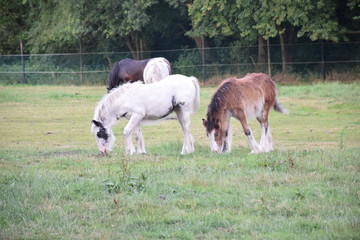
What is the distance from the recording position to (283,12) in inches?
1184

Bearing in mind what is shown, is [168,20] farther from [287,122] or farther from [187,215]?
[187,215]

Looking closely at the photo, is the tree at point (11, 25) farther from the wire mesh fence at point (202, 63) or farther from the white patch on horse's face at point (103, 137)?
the white patch on horse's face at point (103, 137)

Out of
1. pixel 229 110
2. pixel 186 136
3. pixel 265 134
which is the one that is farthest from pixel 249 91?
pixel 186 136

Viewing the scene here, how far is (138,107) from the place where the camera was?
11.9m

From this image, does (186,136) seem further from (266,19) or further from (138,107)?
(266,19)

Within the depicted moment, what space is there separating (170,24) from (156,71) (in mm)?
18910

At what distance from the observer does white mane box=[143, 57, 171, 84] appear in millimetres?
18734

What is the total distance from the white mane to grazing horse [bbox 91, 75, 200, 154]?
252 inches

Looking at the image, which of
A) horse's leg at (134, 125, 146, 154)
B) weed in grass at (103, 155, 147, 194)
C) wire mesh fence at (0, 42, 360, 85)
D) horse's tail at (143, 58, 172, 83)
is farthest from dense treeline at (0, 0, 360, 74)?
weed in grass at (103, 155, 147, 194)

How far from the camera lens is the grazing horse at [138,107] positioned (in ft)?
38.8

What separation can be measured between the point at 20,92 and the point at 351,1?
16947 mm

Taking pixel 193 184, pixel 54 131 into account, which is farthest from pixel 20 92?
pixel 193 184

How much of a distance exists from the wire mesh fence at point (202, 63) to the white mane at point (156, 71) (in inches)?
572

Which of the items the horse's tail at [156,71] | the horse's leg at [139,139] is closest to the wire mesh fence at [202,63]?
the horse's tail at [156,71]
